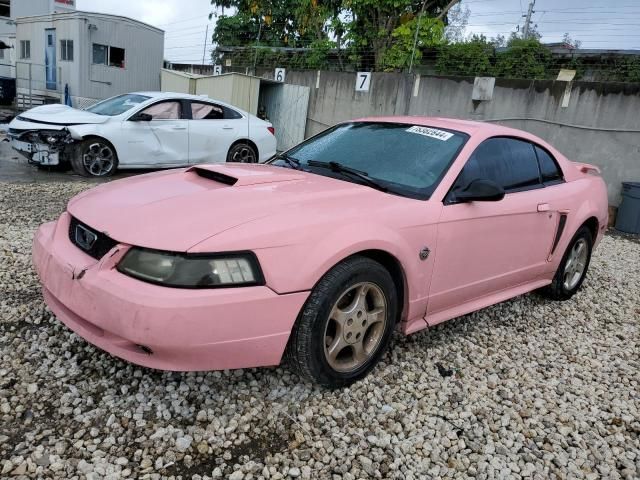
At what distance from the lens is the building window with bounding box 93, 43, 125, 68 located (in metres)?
17.8

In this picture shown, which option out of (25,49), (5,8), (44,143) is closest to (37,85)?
(25,49)

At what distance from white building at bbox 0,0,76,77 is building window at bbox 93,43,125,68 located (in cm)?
805

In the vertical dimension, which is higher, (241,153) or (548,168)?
(548,168)

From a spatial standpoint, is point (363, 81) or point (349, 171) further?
point (363, 81)

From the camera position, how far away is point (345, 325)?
2.63m

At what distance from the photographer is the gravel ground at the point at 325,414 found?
2.19 m

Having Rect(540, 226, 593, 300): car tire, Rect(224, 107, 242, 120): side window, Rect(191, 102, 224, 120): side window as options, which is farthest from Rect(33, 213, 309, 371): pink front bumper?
Rect(224, 107, 242, 120): side window

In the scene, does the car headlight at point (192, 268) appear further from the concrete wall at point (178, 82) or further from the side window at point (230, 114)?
the concrete wall at point (178, 82)

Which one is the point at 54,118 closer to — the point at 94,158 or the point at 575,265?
the point at 94,158

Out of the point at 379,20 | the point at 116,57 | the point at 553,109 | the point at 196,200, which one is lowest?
the point at 196,200

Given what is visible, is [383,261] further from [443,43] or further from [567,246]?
[443,43]

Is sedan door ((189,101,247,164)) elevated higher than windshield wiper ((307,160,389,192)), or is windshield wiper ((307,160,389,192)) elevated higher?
windshield wiper ((307,160,389,192))

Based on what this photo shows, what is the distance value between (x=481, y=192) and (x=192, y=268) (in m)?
1.73

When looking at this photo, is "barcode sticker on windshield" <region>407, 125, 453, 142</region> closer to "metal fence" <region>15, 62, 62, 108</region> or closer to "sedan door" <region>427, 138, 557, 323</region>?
"sedan door" <region>427, 138, 557, 323</region>
